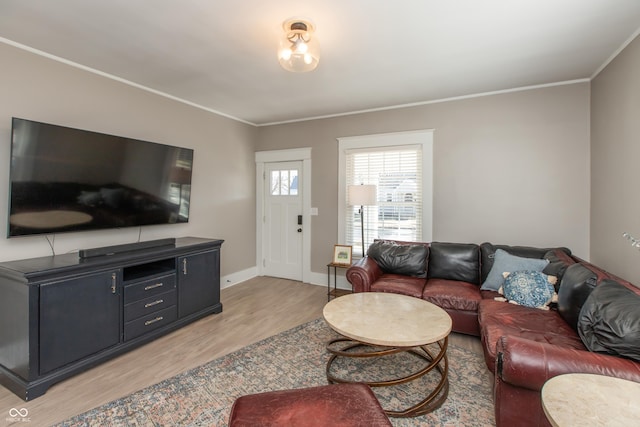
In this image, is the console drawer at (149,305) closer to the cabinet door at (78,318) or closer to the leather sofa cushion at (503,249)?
the cabinet door at (78,318)

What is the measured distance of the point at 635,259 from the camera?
2.32 meters

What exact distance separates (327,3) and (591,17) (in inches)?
72.9

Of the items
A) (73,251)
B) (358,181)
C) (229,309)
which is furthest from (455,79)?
(73,251)

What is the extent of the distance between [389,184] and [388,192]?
110mm

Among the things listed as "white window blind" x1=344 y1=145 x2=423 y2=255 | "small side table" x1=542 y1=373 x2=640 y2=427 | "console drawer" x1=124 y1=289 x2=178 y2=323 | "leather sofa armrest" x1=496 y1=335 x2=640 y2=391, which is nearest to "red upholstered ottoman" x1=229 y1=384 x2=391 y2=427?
"small side table" x1=542 y1=373 x2=640 y2=427

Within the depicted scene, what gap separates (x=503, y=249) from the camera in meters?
3.13

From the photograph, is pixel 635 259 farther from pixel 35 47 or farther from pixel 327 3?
pixel 35 47

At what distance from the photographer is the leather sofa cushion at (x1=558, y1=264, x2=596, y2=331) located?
2.06 meters

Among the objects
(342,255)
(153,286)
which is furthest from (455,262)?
(153,286)

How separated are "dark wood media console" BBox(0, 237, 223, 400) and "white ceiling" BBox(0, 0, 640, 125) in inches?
69.1

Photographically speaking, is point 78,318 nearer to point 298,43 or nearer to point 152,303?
point 152,303

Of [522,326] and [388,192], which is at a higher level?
[388,192]

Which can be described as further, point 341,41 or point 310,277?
point 310,277

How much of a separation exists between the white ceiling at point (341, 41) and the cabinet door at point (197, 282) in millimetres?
1921
